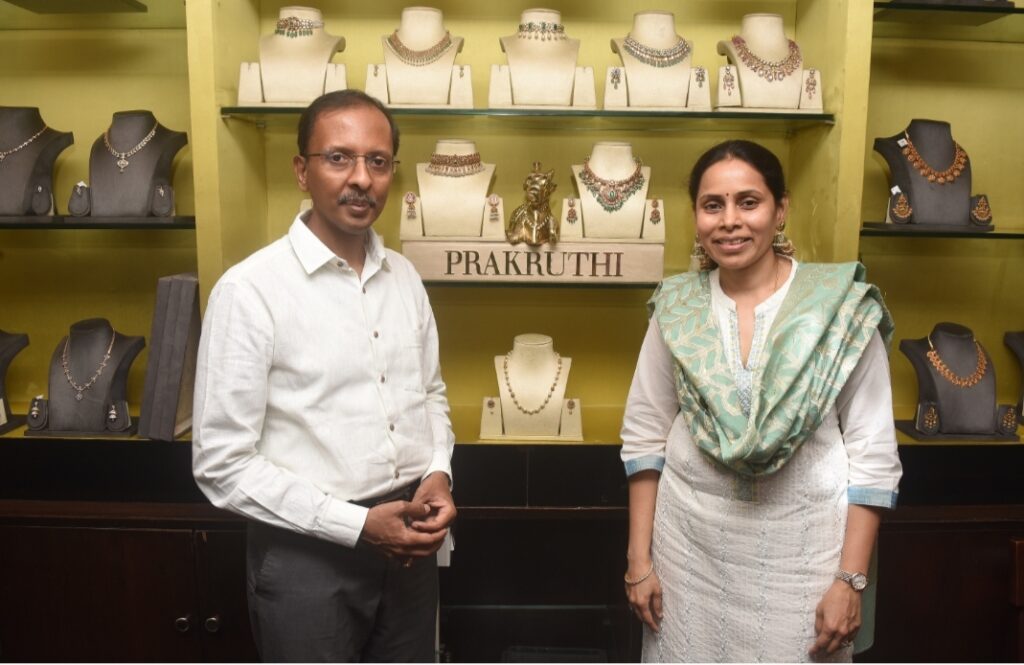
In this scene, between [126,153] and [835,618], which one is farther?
[126,153]

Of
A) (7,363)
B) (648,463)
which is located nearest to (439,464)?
(648,463)

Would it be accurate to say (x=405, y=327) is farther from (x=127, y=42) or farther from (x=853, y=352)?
(x=127, y=42)

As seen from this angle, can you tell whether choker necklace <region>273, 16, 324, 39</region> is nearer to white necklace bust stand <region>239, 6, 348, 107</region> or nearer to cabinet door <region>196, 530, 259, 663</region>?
white necklace bust stand <region>239, 6, 348, 107</region>

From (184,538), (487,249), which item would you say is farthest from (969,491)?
(184,538)

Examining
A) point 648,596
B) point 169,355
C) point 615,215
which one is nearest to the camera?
point 648,596

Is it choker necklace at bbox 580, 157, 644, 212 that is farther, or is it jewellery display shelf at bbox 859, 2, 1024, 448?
jewellery display shelf at bbox 859, 2, 1024, 448

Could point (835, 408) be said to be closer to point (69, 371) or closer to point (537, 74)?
point (537, 74)

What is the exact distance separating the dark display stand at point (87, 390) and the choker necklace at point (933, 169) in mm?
2062

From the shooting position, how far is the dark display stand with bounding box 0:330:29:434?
7.34 ft

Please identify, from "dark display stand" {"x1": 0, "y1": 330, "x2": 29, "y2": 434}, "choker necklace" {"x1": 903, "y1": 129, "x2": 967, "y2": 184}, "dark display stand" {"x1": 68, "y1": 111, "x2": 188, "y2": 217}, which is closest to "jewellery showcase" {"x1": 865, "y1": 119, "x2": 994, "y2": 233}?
"choker necklace" {"x1": 903, "y1": 129, "x2": 967, "y2": 184}

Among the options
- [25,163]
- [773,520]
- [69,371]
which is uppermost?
[25,163]

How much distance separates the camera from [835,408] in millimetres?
1426

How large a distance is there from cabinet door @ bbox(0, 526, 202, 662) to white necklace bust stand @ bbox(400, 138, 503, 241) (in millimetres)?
946

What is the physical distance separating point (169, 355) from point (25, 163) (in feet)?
2.23
